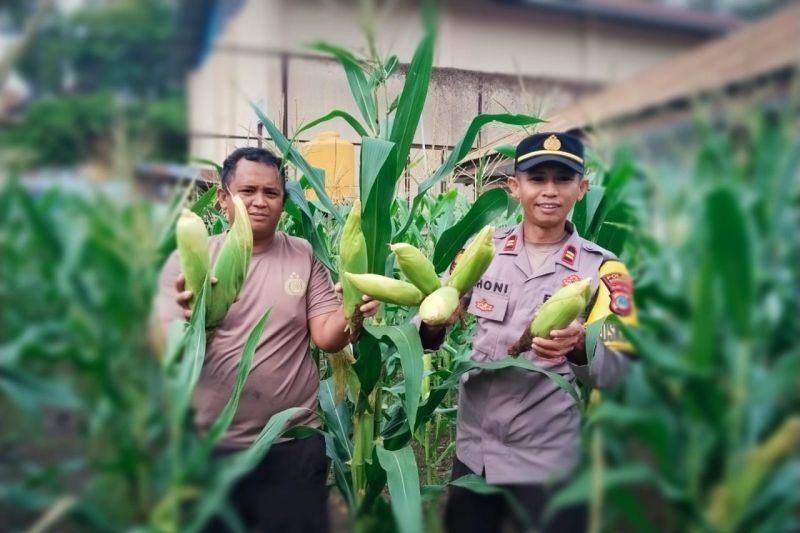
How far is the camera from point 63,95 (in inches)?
25.0

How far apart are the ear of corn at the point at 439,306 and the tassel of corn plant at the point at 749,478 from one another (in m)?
Result: 0.91

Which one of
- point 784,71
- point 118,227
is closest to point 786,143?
point 784,71

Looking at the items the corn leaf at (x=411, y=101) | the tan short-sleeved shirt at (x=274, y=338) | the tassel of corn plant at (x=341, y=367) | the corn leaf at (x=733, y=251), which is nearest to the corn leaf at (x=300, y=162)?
the tan short-sleeved shirt at (x=274, y=338)

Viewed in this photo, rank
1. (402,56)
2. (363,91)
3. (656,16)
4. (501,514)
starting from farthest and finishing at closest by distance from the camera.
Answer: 1. (402,56)
2. (363,91)
3. (501,514)
4. (656,16)

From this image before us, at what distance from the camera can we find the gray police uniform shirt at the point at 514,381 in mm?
1686

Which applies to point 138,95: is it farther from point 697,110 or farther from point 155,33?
point 697,110

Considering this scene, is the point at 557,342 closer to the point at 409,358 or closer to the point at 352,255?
the point at 409,358

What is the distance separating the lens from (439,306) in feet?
4.72

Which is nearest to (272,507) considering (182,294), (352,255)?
(182,294)

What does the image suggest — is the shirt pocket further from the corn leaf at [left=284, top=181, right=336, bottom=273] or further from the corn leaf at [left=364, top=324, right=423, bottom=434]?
the corn leaf at [left=284, top=181, right=336, bottom=273]

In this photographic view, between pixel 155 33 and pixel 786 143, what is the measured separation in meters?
0.61

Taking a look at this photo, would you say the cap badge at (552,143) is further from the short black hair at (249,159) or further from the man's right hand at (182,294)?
the man's right hand at (182,294)

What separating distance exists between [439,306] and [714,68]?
91 cm

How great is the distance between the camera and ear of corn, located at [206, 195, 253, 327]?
1.31 metres
